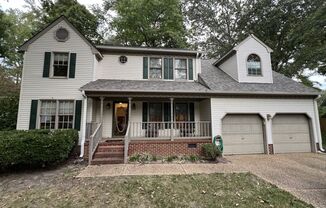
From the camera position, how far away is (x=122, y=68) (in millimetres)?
10523

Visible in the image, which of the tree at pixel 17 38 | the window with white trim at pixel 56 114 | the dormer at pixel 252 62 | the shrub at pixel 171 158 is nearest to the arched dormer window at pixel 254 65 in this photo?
the dormer at pixel 252 62

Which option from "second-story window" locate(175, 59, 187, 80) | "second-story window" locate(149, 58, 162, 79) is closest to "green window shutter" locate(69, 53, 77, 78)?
"second-story window" locate(149, 58, 162, 79)

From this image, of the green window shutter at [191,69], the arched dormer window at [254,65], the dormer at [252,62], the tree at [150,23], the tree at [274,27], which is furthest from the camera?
the tree at [150,23]

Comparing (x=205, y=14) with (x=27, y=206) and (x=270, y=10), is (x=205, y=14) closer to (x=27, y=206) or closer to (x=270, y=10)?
(x=270, y=10)

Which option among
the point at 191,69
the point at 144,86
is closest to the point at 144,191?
the point at 144,86

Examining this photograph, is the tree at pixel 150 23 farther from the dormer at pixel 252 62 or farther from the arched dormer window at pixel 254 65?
the arched dormer window at pixel 254 65

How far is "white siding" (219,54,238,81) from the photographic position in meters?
10.7

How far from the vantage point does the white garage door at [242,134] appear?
9141 mm

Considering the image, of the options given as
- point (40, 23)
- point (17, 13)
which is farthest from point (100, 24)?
point (17, 13)

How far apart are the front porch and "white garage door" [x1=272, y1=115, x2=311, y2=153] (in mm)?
3836

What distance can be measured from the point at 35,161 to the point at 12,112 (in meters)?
6.44

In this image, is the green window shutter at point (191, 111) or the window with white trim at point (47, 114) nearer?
the window with white trim at point (47, 114)

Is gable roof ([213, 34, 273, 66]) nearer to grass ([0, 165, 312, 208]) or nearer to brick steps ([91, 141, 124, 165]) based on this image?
grass ([0, 165, 312, 208])

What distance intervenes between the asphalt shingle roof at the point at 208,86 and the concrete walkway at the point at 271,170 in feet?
11.5
